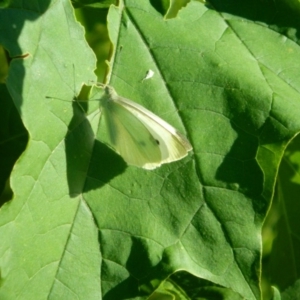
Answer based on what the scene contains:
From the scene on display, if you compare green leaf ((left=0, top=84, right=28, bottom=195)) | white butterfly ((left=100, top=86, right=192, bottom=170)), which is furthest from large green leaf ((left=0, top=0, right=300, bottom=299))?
green leaf ((left=0, top=84, right=28, bottom=195))

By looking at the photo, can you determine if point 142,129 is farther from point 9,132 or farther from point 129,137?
point 9,132

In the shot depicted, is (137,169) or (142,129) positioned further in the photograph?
(142,129)

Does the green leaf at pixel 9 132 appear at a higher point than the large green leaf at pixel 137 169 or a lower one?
lower

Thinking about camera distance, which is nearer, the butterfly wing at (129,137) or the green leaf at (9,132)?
the butterfly wing at (129,137)

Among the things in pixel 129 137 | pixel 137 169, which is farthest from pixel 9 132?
pixel 137 169

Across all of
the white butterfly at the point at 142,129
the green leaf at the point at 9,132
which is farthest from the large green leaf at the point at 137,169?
the green leaf at the point at 9,132

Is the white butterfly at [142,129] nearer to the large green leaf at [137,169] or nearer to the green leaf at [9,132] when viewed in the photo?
the large green leaf at [137,169]

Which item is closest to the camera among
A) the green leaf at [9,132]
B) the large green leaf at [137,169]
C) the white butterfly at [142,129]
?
the large green leaf at [137,169]

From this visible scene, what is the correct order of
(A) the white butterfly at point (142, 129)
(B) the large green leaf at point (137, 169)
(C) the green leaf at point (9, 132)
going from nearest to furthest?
1. (B) the large green leaf at point (137, 169)
2. (A) the white butterfly at point (142, 129)
3. (C) the green leaf at point (9, 132)
